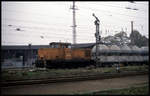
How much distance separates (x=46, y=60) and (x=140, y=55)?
59.6ft

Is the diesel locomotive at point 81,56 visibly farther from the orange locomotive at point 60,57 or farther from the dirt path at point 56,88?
the dirt path at point 56,88

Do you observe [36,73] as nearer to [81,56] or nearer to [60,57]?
[60,57]

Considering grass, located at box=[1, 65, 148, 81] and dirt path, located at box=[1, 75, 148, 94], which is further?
grass, located at box=[1, 65, 148, 81]

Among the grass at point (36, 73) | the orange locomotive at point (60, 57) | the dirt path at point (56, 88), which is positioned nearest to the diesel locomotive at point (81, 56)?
the orange locomotive at point (60, 57)

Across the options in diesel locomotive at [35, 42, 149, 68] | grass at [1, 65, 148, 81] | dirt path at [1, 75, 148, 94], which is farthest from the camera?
diesel locomotive at [35, 42, 149, 68]

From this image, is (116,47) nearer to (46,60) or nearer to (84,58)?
(84,58)

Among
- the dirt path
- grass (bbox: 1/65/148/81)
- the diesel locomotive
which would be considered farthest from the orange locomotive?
the dirt path

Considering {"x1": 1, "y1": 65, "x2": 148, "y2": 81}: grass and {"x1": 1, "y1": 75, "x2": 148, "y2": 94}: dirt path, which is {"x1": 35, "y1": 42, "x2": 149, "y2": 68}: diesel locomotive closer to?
{"x1": 1, "y1": 65, "x2": 148, "y2": 81}: grass

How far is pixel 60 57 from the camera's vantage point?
27203 millimetres

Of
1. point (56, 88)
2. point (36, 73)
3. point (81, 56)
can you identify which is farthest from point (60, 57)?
point (56, 88)

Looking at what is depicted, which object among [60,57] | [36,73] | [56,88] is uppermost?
[60,57]

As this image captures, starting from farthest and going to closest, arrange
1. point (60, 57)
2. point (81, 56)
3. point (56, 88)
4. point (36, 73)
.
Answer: point (81, 56), point (60, 57), point (36, 73), point (56, 88)

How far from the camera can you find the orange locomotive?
26406mm

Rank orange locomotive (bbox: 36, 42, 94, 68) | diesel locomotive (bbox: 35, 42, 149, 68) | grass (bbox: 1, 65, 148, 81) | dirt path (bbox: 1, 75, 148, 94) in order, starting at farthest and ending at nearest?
diesel locomotive (bbox: 35, 42, 149, 68) → orange locomotive (bbox: 36, 42, 94, 68) → grass (bbox: 1, 65, 148, 81) → dirt path (bbox: 1, 75, 148, 94)
